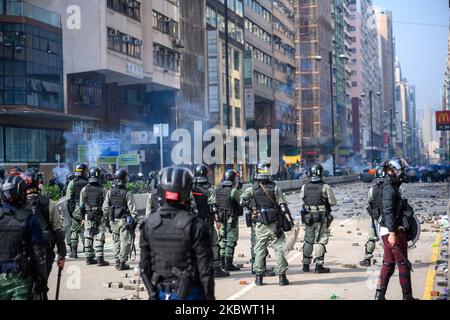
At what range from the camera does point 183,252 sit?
17.0 feet

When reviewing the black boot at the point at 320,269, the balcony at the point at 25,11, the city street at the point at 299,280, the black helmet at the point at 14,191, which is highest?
the balcony at the point at 25,11

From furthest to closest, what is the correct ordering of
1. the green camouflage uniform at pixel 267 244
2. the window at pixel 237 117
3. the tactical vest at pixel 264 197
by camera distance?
1. the window at pixel 237 117
2. the tactical vest at pixel 264 197
3. the green camouflage uniform at pixel 267 244

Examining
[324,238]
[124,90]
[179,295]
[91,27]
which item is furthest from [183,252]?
[124,90]

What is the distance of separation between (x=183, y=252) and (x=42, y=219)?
3.31 metres

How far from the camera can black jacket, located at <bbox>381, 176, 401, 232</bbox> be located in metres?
7.68

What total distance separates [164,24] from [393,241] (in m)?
39.5

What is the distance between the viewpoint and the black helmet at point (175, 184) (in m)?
5.29

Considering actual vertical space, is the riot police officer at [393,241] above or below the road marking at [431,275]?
above

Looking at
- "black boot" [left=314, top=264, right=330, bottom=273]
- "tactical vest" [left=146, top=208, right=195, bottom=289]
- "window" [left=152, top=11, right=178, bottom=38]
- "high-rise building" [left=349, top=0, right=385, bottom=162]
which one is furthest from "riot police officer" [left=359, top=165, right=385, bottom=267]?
"high-rise building" [left=349, top=0, right=385, bottom=162]

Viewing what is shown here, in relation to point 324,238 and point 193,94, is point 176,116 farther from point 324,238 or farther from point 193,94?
point 324,238

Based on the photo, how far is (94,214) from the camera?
12281 mm

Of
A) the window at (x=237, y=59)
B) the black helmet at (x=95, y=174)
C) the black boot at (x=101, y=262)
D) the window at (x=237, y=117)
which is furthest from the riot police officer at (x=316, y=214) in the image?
the window at (x=237, y=59)

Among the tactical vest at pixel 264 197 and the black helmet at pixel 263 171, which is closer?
the tactical vest at pixel 264 197

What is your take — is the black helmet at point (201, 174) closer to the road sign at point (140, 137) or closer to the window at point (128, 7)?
the road sign at point (140, 137)
